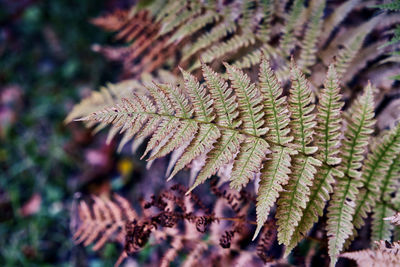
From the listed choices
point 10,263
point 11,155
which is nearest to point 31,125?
point 11,155

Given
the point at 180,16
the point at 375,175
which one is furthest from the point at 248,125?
the point at 180,16

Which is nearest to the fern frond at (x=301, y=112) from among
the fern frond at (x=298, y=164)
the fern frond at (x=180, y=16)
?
the fern frond at (x=298, y=164)

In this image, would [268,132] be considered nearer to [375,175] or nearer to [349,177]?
[349,177]

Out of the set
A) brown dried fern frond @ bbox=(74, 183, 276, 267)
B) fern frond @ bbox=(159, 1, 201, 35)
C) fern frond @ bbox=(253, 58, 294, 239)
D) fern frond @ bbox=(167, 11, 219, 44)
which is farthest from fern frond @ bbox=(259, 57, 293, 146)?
fern frond @ bbox=(159, 1, 201, 35)

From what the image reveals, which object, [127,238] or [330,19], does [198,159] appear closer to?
[127,238]

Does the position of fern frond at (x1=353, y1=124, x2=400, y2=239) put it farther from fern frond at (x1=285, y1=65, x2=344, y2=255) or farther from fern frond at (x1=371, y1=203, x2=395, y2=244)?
fern frond at (x1=285, y1=65, x2=344, y2=255)
